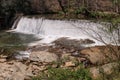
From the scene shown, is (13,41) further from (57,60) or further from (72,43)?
(57,60)

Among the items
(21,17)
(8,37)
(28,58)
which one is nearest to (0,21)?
(21,17)

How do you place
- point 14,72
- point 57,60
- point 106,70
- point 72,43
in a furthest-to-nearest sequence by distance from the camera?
point 72,43 < point 57,60 < point 14,72 < point 106,70

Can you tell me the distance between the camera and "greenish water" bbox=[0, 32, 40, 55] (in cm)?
1340

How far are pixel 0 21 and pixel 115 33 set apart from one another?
51.5ft

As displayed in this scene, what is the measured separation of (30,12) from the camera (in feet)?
74.3

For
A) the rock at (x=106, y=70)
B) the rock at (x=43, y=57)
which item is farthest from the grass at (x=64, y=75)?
the rock at (x=43, y=57)

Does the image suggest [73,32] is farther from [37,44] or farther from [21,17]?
[21,17]

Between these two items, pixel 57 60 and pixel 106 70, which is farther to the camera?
pixel 57 60

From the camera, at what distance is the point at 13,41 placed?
15.6m

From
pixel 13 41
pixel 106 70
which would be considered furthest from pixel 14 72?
pixel 13 41

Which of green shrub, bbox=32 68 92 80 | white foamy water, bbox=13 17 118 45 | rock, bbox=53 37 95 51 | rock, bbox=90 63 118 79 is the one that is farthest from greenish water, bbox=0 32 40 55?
green shrub, bbox=32 68 92 80

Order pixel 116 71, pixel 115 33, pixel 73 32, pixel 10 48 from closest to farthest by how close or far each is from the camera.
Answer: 1. pixel 115 33
2. pixel 116 71
3. pixel 10 48
4. pixel 73 32

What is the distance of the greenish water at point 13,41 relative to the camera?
44.0 ft

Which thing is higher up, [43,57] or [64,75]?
[64,75]
